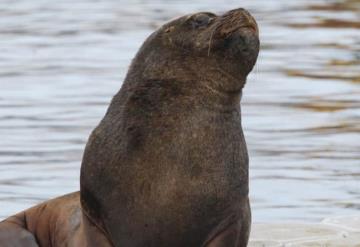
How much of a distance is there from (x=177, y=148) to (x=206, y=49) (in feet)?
1.66

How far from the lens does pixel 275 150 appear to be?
40.7 ft

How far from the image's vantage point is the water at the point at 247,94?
1086cm

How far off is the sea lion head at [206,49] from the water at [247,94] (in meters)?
2.66

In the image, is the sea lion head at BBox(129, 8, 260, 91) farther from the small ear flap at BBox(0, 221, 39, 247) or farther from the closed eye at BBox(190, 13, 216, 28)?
the small ear flap at BBox(0, 221, 39, 247)

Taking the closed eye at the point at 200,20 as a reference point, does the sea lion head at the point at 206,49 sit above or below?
below

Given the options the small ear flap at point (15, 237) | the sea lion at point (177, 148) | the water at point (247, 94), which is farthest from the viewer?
the water at point (247, 94)

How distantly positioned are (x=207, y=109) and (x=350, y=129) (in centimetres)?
640

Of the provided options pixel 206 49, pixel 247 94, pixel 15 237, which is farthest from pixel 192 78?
pixel 247 94

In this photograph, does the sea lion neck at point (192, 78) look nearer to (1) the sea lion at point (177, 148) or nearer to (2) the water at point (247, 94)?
(1) the sea lion at point (177, 148)

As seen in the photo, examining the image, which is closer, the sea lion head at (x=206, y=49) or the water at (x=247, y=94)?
the sea lion head at (x=206, y=49)

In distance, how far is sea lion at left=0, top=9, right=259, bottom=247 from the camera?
702 centimetres

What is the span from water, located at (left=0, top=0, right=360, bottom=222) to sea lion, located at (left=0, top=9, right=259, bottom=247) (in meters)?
2.62

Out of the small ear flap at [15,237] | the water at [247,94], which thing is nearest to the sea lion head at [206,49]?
the small ear flap at [15,237]

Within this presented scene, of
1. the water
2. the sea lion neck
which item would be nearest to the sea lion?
the sea lion neck
